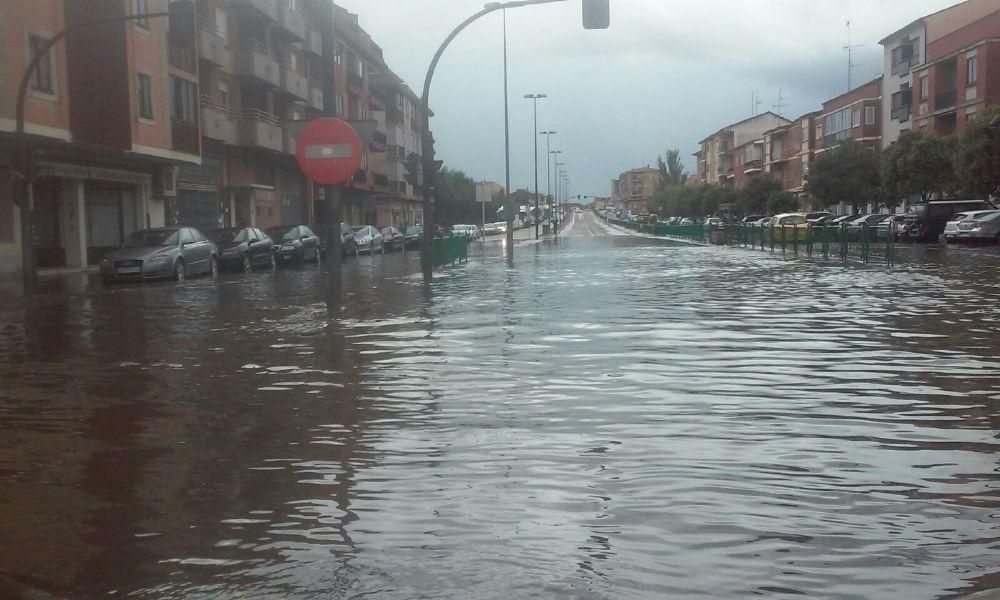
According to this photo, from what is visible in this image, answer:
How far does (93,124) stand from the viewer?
33.4 m

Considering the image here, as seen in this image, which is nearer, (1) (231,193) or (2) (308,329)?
(2) (308,329)

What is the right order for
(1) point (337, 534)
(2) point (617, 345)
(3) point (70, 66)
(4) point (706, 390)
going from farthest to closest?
(3) point (70, 66), (2) point (617, 345), (4) point (706, 390), (1) point (337, 534)

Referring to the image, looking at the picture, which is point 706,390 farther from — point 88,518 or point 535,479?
point 88,518

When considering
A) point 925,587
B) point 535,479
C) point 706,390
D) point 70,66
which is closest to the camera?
point 925,587

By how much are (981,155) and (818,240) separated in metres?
17.1

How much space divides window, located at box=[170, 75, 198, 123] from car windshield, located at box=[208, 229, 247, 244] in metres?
6.48

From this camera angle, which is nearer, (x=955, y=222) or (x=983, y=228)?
(x=983, y=228)

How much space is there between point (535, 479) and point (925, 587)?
229cm

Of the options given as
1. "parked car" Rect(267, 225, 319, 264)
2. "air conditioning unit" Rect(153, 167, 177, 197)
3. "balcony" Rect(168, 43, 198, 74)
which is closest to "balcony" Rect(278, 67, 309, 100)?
"balcony" Rect(168, 43, 198, 74)

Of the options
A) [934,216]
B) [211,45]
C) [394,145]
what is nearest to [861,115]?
[394,145]

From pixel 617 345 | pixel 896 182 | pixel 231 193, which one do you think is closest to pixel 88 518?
pixel 617 345

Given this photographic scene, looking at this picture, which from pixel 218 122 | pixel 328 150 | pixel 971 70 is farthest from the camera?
pixel 971 70

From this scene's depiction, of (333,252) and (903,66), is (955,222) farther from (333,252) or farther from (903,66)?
(903,66)

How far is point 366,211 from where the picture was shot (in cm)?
7950
